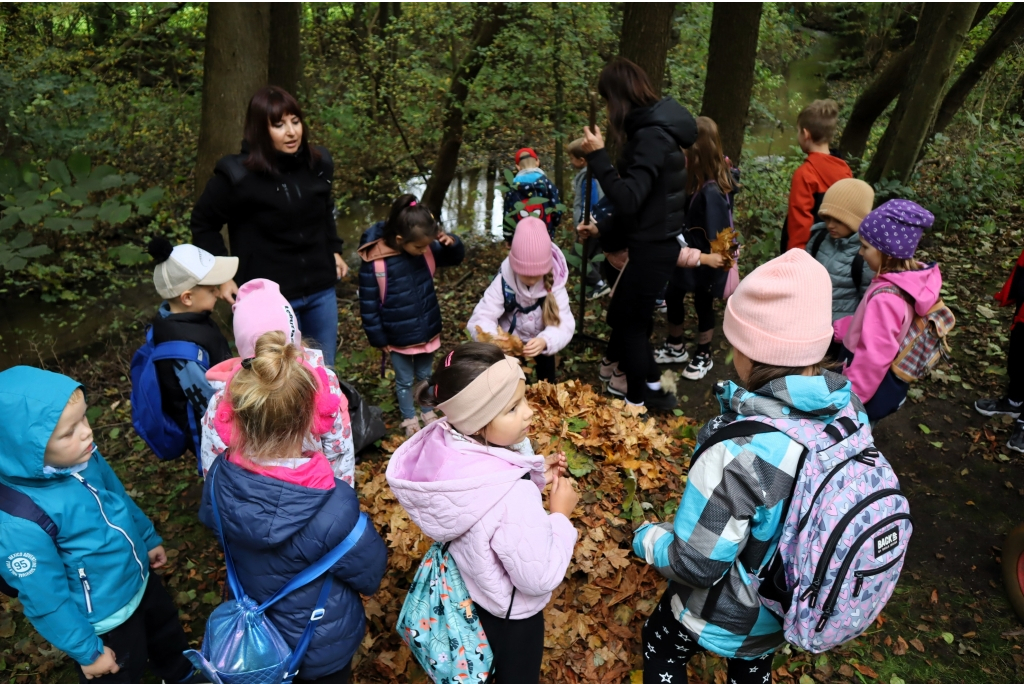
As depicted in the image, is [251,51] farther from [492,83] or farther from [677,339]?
[677,339]

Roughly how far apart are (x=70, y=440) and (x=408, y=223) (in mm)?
2389

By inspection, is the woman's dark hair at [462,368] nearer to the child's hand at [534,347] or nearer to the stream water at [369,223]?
the child's hand at [534,347]

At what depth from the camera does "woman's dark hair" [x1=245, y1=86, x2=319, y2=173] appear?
12.6 ft

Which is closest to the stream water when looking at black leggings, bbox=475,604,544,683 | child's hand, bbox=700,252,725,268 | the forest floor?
the forest floor

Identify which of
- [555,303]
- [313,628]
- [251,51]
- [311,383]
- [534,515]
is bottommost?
[313,628]

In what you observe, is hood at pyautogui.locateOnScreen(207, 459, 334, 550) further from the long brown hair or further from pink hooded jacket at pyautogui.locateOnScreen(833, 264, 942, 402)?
the long brown hair

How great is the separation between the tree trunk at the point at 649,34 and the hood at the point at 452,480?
488 centimetres

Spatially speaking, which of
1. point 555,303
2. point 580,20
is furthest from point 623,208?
point 580,20

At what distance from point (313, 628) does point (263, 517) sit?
1.77 ft

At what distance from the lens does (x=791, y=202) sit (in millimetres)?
5508

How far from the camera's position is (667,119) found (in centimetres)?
409

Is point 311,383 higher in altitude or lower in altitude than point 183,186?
higher

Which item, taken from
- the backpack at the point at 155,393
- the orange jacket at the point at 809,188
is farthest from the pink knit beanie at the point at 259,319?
the orange jacket at the point at 809,188

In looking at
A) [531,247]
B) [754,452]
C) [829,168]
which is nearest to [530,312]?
[531,247]
